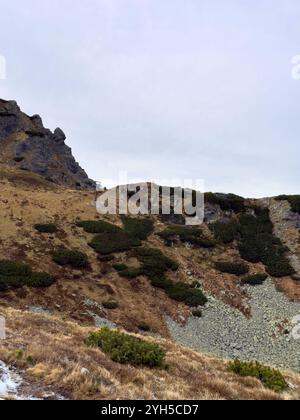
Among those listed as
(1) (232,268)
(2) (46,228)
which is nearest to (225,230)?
(1) (232,268)

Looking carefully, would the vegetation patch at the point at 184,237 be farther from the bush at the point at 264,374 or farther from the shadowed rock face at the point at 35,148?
the shadowed rock face at the point at 35,148

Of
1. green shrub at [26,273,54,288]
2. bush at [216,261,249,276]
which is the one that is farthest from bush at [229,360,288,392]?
bush at [216,261,249,276]

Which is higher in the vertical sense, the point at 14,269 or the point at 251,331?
the point at 14,269

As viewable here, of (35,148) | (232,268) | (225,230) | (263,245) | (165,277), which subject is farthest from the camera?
(35,148)

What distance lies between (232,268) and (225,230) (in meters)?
9.39

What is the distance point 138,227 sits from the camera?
5891cm

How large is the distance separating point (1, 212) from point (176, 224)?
2391cm

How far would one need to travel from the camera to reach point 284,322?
149ft

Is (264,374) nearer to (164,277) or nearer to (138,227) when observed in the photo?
(164,277)

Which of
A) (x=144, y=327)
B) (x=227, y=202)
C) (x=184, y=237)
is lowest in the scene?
(x=144, y=327)

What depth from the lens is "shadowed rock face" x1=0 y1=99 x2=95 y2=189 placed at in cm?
9569

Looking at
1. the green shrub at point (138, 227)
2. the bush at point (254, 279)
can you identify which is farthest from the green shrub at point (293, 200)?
the green shrub at point (138, 227)

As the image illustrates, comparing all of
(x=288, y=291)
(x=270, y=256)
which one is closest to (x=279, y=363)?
(x=288, y=291)
